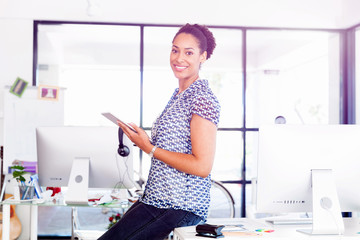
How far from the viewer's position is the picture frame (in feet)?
14.1

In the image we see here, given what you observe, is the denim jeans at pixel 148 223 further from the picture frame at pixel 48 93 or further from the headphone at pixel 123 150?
the picture frame at pixel 48 93

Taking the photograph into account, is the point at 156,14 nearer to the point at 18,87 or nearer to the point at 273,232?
the point at 18,87

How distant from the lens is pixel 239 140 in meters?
4.67

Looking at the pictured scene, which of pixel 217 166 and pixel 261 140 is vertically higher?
pixel 261 140

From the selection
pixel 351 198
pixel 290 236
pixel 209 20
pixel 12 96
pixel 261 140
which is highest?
pixel 209 20

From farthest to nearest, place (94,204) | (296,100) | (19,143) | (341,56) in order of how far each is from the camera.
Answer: (296,100) < (341,56) < (19,143) < (94,204)

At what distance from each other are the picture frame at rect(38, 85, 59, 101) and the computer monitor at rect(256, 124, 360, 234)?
294 cm

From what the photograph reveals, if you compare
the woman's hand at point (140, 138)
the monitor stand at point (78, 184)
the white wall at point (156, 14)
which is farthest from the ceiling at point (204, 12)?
the woman's hand at point (140, 138)

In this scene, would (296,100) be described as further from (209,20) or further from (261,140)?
(261,140)

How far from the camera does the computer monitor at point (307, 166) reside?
1784 mm

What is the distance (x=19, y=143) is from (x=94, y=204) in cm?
204

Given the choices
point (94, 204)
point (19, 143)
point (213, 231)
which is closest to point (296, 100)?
point (19, 143)

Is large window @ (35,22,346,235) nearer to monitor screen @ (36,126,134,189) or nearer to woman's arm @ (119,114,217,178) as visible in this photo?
monitor screen @ (36,126,134,189)

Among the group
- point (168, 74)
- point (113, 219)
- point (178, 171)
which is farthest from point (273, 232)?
point (168, 74)
